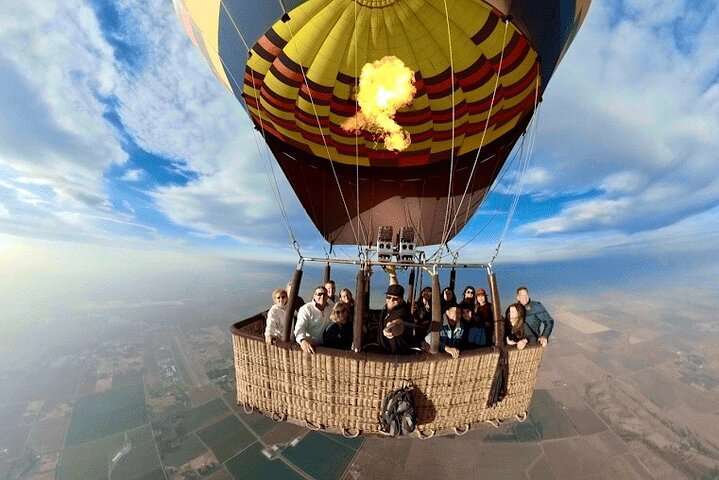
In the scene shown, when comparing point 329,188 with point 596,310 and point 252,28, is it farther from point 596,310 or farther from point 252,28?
point 596,310

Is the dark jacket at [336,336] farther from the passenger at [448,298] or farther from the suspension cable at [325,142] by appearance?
the suspension cable at [325,142]

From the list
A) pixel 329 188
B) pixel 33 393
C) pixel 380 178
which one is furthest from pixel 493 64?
pixel 33 393

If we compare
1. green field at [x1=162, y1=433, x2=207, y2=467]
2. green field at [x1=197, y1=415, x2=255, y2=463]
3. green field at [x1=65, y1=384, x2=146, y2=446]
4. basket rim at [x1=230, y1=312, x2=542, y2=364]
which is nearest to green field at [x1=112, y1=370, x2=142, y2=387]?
green field at [x1=65, y1=384, x2=146, y2=446]

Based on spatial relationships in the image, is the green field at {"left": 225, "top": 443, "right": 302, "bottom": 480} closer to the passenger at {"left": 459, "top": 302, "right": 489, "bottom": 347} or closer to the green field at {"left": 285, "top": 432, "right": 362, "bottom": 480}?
the green field at {"left": 285, "top": 432, "right": 362, "bottom": 480}

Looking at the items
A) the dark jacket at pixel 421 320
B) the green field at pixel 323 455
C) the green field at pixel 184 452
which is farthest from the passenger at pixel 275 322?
the green field at pixel 184 452

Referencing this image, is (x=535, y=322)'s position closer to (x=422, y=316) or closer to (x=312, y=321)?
(x=422, y=316)
